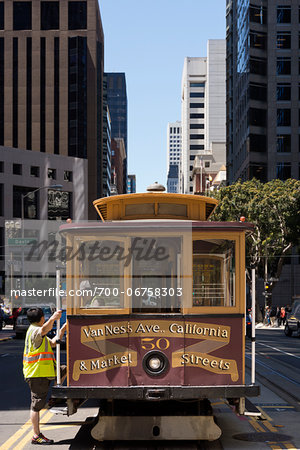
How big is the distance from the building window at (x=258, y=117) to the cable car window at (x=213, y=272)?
2483 inches

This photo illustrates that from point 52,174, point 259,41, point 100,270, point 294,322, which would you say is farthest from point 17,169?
point 100,270

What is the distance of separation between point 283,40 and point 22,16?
2430 inches

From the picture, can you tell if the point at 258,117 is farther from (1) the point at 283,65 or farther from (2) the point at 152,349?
(2) the point at 152,349

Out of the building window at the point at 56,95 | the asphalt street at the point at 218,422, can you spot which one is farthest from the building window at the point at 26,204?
the asphalt street at the point at 218,422

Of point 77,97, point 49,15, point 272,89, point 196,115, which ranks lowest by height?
point 272,89

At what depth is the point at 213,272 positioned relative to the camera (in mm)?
8930

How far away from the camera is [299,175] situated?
67500 millimetres

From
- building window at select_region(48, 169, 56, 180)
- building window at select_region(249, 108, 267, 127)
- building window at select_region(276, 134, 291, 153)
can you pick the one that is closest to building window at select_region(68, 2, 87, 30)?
building window at select_region(48, 169, 56, 180)

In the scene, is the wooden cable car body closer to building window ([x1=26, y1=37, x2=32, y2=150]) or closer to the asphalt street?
the asphalt street

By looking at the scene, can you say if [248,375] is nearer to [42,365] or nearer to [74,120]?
[42,365]

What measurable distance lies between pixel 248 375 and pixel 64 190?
79.9m

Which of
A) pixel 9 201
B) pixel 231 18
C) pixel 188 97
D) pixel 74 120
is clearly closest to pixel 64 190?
pixel 9 201

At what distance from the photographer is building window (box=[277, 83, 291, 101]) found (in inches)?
2717

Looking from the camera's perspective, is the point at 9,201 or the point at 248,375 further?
the point at 9,201
